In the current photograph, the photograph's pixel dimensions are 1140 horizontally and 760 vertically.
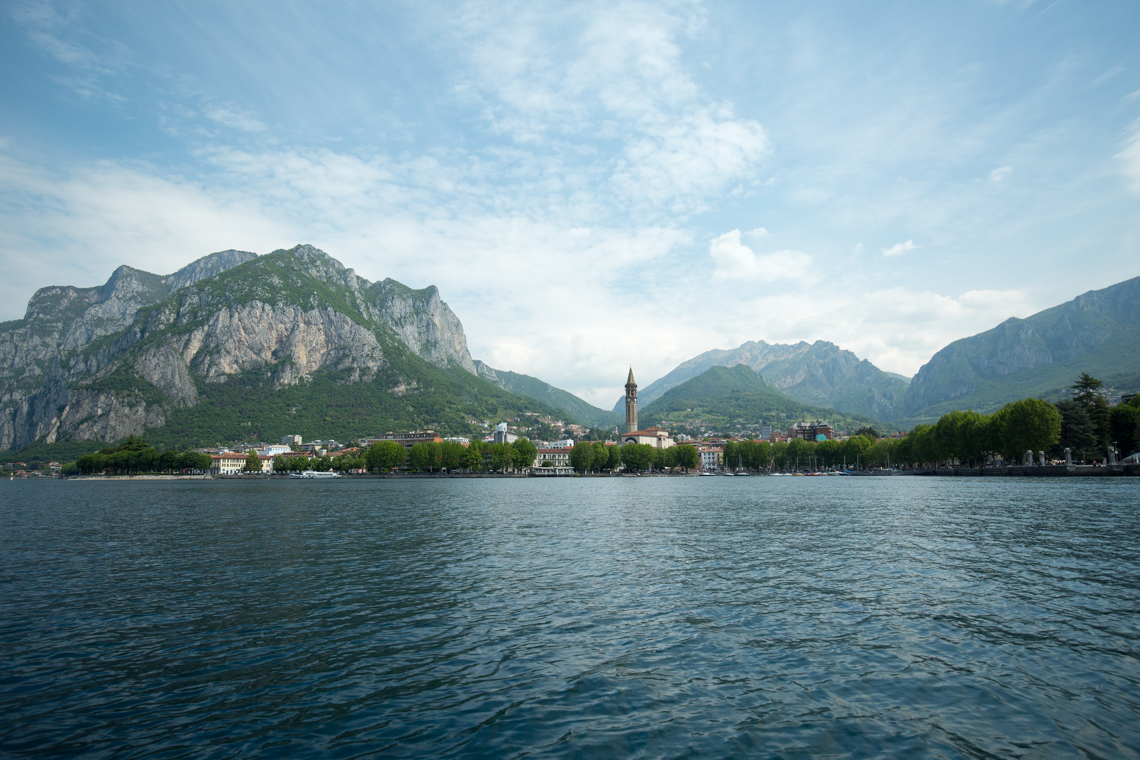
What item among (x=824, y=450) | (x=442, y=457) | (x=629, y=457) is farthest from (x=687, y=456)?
(x=442, y=457)

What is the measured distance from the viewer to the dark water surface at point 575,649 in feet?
29.4

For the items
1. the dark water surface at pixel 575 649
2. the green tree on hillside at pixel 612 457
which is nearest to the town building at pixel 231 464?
the green tree on hillside at pixel 612 457

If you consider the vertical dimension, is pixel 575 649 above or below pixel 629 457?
below

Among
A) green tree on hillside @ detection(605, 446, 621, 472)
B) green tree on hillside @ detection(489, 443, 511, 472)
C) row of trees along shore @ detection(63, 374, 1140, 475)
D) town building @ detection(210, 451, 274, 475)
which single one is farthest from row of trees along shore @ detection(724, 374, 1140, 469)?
town building @ detection(210, 451, 274, 475)

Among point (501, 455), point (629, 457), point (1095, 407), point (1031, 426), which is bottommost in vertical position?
point (629, 457)

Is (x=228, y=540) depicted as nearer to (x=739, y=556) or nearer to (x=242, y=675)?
(x=242, y=675)

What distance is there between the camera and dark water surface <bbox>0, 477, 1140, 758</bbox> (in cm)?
895

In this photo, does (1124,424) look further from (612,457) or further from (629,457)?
(629,457)

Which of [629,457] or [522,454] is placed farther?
[629,457]

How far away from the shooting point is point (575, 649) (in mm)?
13172

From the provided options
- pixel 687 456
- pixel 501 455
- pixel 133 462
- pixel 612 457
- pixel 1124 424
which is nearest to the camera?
pixel 1124 424

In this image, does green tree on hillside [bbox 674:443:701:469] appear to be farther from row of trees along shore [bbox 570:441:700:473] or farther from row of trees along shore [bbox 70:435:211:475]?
row of trees along shore [bbox 70:435:211:475]

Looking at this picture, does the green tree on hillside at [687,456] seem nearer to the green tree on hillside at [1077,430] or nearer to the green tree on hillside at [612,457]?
the green tree on hillside at [612,457]

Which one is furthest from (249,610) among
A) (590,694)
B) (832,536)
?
(832,536)
